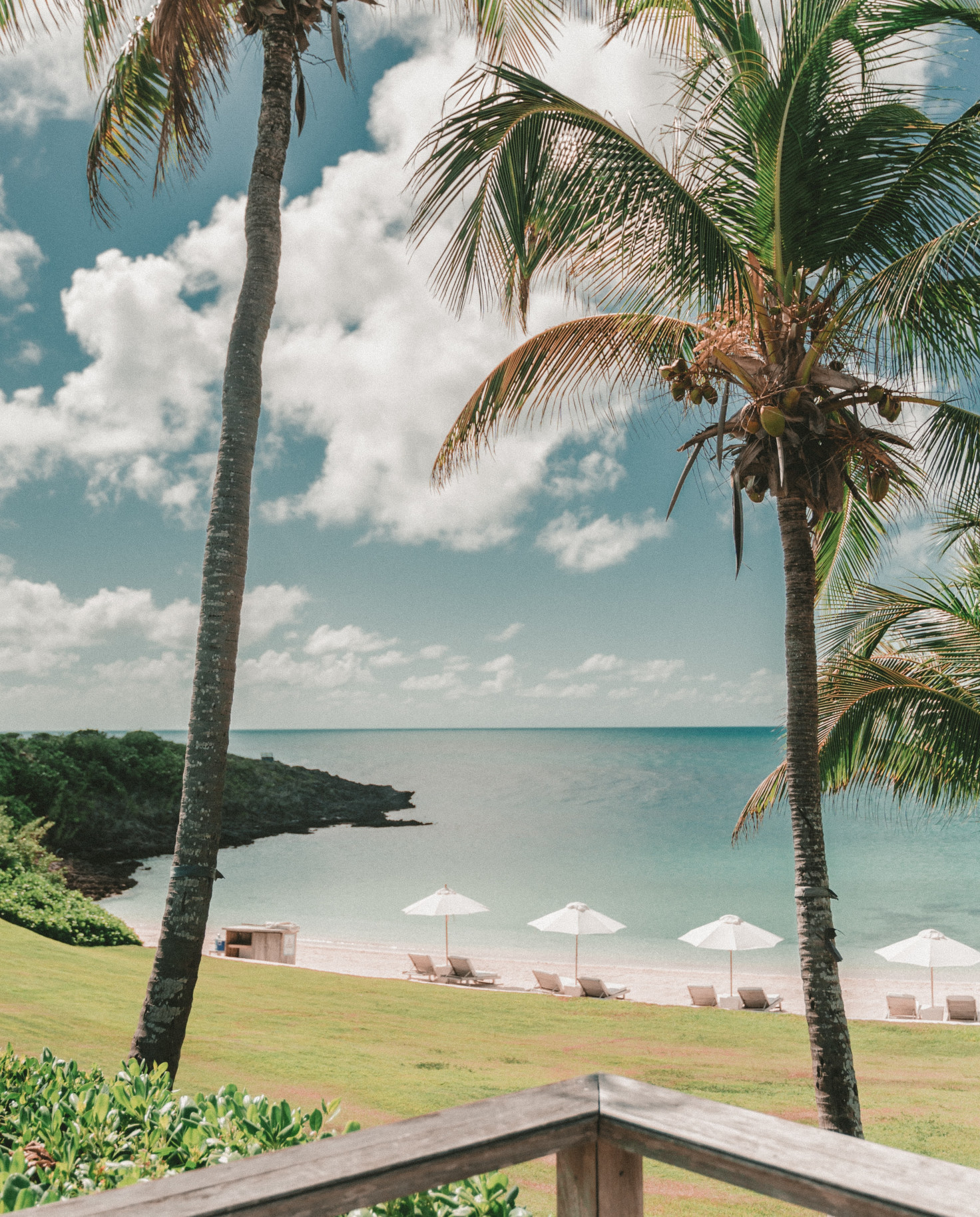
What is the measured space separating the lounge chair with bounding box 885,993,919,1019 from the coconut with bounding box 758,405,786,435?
15047 mm

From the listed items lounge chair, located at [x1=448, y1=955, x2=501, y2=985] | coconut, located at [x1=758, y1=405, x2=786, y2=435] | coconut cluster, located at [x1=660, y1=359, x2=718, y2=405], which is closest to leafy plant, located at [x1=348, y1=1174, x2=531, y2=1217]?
coconut, located at [x1=758, y1=405, x2=786, y2=435]

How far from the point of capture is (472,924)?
31.7 m

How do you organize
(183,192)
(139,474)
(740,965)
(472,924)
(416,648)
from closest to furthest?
(183,192), (740,965), (472,924), (139,474), (416,648)

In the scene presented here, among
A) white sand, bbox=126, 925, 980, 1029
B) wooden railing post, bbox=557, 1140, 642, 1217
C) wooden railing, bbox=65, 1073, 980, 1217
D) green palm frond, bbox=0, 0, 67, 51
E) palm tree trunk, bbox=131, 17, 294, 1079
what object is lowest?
white sand, bbox=126, 925, 980, 1029

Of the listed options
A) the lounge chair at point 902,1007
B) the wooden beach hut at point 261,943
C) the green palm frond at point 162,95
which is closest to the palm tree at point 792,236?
the green palm frond at point 162,95

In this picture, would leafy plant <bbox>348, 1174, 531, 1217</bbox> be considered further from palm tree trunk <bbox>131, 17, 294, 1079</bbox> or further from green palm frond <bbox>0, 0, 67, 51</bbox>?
green palm frond <bbox>0, 0, 67, 51</bbox>

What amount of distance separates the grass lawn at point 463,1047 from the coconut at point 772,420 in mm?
5167

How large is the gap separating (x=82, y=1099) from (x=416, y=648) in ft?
378

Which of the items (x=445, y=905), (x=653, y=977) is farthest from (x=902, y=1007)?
(x=445, y=905)

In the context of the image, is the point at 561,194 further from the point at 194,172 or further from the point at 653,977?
the point at 653,977

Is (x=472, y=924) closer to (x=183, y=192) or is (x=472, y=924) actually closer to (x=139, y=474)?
(x=183, y=192)

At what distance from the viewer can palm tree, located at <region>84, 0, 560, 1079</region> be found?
5047mm

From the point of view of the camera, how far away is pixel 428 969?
1922cm

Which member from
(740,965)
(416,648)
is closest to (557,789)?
(416,648)
